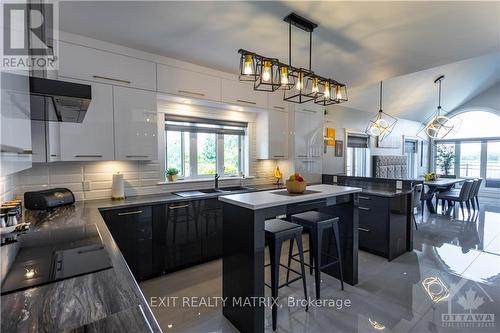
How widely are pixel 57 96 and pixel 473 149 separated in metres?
11.2

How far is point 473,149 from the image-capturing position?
8.48 m

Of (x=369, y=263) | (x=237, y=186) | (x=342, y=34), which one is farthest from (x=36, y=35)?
(x=369, y=263)

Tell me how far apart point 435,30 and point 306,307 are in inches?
114

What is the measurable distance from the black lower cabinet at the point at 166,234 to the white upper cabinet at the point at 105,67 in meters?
1.35

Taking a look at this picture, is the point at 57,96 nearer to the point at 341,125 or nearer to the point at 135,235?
the point at 135,235

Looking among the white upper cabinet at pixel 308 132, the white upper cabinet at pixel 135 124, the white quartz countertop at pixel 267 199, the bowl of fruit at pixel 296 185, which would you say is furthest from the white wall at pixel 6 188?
the white upper cabinet at pixel 308 132

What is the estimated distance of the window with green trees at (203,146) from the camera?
11.5 feet

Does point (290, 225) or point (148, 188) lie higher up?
point (148, 188)

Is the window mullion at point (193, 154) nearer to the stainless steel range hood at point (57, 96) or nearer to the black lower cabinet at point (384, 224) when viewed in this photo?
the stainless steel range hood at point (57, 96)

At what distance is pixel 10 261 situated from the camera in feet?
3.90

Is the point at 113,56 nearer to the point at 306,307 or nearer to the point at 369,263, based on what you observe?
the point at 306,307
